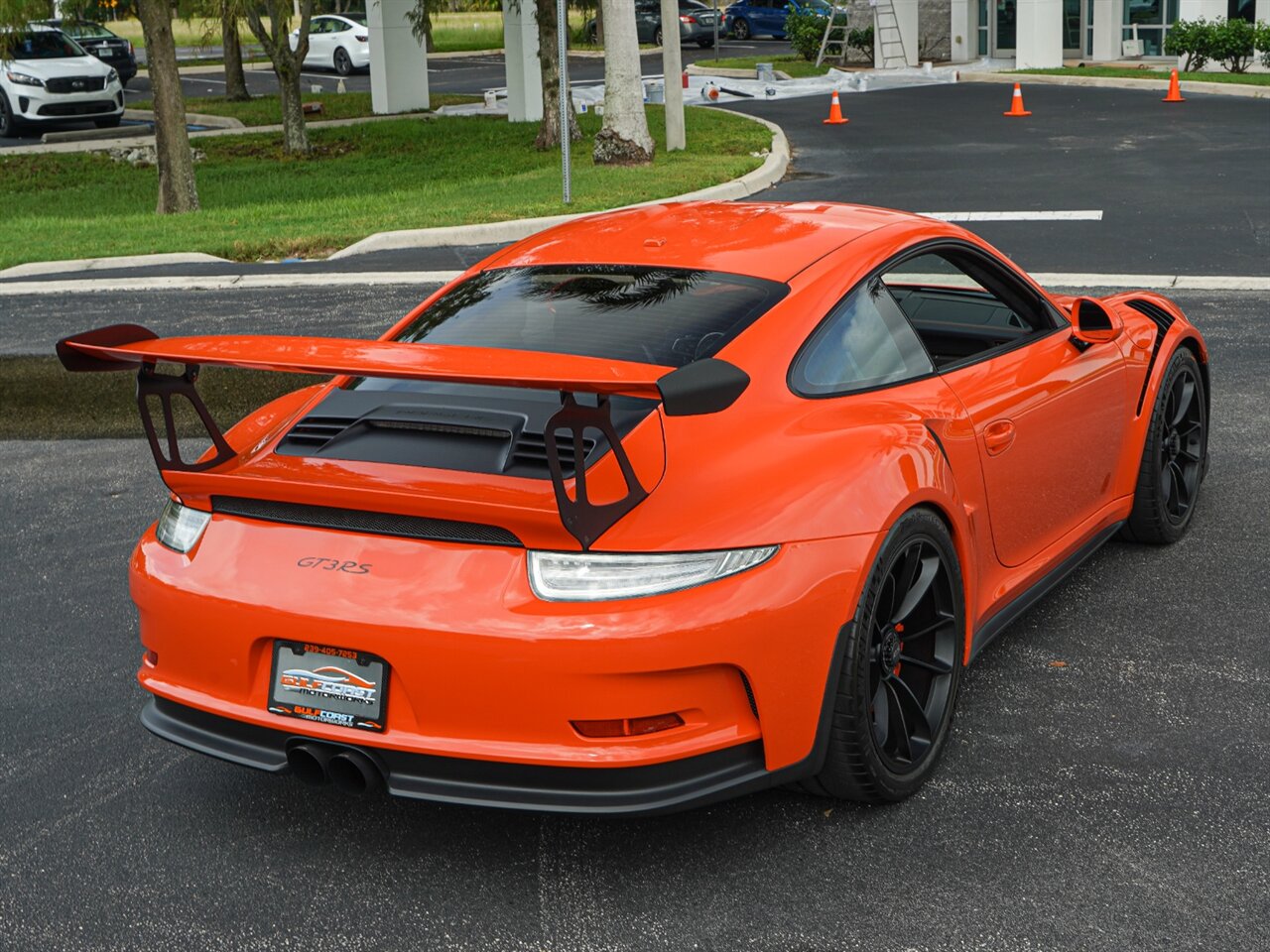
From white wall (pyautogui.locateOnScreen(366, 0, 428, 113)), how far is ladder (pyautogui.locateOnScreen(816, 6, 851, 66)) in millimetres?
11276

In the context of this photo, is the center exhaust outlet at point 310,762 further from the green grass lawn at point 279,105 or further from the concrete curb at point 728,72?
the concrete curb at point 728,72

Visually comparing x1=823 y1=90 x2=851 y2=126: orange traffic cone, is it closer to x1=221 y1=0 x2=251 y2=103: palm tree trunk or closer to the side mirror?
x1=221 y1=0 x2=251 y2=103: palm tree trunk

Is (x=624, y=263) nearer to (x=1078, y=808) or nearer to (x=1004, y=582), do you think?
(x=1004, y=582)

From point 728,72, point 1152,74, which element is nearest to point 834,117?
point 1152,74

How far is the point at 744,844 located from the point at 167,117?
17919mm

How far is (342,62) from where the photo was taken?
47.5 meters

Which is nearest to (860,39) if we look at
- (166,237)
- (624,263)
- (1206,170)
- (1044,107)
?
(1044,107)

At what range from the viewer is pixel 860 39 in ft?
134

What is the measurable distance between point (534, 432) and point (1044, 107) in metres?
25.1

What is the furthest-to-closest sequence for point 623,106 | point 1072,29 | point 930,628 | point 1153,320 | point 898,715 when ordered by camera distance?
1. point 1072,29
2. point 623,106
3. point 1153,320
4. point 930,628
5. point 898,715

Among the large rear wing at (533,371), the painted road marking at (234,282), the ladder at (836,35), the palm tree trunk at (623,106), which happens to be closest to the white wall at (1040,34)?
the ladder at (836,35)

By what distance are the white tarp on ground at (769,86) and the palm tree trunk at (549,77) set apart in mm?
5676

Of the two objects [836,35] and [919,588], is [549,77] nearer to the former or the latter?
[836,35]

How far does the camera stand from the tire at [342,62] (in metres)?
47.2
